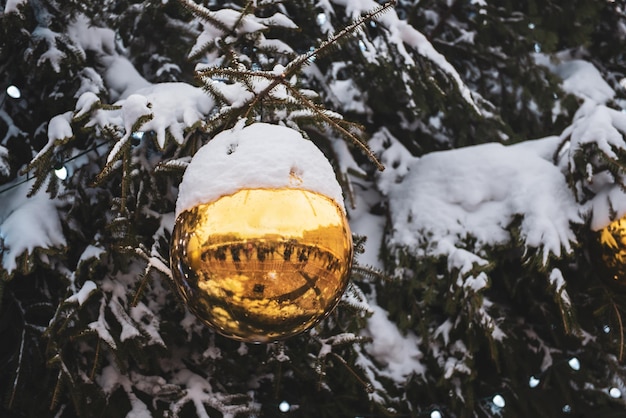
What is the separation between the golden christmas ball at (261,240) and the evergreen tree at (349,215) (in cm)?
31

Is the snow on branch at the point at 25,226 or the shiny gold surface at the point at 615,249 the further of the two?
the shiny gold surface at the point at 615,249

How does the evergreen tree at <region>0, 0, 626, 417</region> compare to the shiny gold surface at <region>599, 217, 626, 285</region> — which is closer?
the evergreen tree at <region>0, 0, 626, 417</region>

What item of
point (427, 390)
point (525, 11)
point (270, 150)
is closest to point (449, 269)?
point (427, 390)

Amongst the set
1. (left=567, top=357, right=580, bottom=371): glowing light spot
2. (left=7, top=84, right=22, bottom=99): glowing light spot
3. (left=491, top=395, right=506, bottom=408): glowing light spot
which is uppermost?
(left=7, top=84, right=22, bottom=99): glowing light spot

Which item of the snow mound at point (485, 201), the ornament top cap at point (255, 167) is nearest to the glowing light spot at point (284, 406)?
the snow mound at point (485, 201)

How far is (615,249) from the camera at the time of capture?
223 cm

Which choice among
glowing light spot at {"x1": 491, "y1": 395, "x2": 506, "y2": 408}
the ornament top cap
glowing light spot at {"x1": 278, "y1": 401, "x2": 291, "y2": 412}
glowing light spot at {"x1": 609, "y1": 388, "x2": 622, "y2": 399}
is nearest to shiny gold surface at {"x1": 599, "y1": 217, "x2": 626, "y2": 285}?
glowing light spot at {"x1": 491, "y1": 395, "x2": 506, "y2": 408}

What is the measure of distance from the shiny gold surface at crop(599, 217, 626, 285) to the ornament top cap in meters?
1.30

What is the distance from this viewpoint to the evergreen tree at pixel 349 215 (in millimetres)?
2076

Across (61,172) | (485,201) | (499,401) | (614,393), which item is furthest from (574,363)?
(61,172)

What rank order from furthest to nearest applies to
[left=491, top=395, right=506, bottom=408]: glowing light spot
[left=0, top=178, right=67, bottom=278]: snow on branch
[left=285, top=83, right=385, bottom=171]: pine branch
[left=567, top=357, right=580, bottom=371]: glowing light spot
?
[left=567, top=357, right=580, bottom=371]: glowing light spot < [left=491, top=395, right=506, bottom=408]: glowing light spot < [left=0, top=178, right=67, bottom=278]: snow on branch < [left=285, top=83, right=385, bottom=171]: pine branch

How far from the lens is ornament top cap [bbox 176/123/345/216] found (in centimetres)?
135

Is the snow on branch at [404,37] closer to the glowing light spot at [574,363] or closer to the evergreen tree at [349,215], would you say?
the evergreen tree at [349,215]

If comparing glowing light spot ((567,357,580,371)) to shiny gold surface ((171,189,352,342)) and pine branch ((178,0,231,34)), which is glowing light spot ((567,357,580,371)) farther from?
pine branch ((178,0,231,34))
